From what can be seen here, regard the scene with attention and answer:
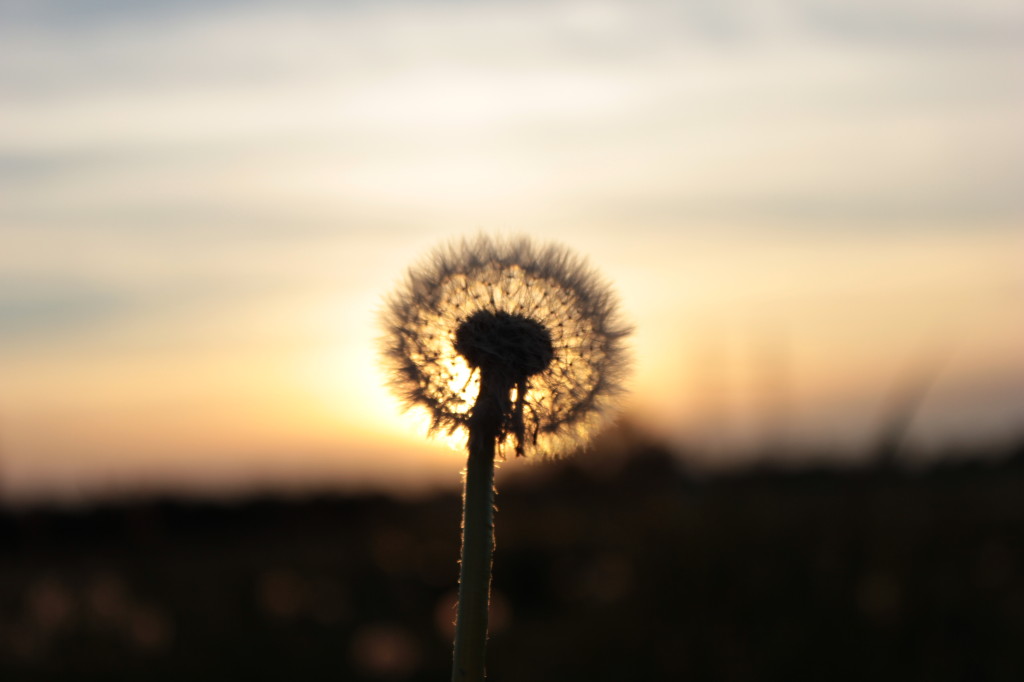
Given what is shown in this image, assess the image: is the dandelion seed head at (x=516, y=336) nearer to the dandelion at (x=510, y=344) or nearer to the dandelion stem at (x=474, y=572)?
the dandelion at (x=510, y=344)

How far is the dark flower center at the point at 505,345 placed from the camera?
1818 mm

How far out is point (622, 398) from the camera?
6.91ft

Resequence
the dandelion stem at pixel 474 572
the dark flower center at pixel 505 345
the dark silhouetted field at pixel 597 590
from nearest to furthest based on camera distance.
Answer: the dandelion stem at pixel 474 572, the dark flower center at pixel 505 345, the dark silhouetted field at pixel 597 590

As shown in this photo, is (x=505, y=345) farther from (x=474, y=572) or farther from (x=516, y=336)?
(x=474, y=572)

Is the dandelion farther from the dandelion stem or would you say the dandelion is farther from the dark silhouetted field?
the dark silhouetted field

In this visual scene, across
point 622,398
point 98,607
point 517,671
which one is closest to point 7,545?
point 98,607

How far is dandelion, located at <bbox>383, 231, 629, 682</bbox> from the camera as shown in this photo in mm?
1828

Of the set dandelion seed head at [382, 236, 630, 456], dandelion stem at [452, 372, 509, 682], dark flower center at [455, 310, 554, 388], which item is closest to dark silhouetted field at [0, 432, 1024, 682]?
dandelion seed head at [382, 236, 630, 456]

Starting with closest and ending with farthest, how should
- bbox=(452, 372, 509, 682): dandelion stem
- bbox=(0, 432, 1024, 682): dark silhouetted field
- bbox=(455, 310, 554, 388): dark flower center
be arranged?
1. bbox=(452, 372, 509, 682): dandelion stem
2. bbox=(455, 310, 554, 388): dark flower center
3. bbox=(0, 432, 1024, 682): dark silhouetted field

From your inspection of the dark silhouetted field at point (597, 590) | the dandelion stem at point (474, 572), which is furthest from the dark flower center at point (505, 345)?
the dark silhouetted field at point (597, 590)

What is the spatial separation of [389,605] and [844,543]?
11.7ft

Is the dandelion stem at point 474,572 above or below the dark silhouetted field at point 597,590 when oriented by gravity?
below

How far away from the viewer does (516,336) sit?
187cm

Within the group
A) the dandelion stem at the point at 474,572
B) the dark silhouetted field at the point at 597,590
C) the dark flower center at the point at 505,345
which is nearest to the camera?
the dandelion stem at the point at 474,572
